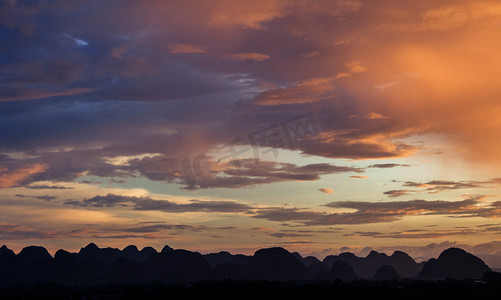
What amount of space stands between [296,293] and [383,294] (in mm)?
29071

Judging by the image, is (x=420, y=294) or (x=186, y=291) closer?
(x=420, y=294)

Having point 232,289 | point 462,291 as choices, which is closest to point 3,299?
point 232,289

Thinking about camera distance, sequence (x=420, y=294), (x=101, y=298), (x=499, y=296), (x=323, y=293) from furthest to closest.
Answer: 1. (x=101, y=298)
2. (x=323, y=293)
3. (x=420, y=294)
4. (x=499, y=296)

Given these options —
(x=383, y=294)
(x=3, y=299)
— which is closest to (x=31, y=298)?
(x=3, y=299)

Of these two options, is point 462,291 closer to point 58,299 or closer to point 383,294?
point 383,294

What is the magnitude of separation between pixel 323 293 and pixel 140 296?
6116 centimetres

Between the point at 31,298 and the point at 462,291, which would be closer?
the point at 462,291

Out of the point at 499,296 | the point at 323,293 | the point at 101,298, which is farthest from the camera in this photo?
the point at 101,298

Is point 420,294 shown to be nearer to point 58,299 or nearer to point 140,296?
point 140,296

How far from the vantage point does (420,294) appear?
16138cm

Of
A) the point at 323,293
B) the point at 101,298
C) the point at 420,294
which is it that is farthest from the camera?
the point at 101,298

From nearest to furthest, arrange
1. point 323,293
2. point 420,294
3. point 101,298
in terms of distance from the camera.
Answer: point 420,294 < point 323,293 < point 101,298

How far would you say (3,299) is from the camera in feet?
627

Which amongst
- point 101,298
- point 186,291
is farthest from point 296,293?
point 101,298
